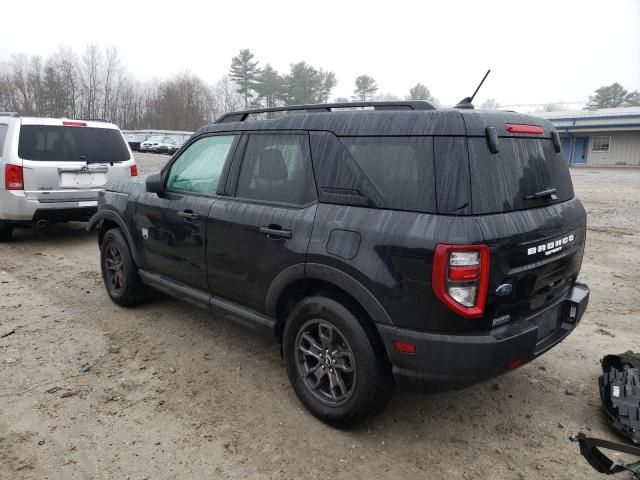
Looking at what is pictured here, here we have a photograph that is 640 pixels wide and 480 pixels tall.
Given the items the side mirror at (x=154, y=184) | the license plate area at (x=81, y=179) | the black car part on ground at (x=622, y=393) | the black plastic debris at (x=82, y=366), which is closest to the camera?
the black car part on ground at (x=622, y=393)

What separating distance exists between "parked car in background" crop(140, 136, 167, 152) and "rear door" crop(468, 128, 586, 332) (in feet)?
123

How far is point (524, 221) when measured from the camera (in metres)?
2.54

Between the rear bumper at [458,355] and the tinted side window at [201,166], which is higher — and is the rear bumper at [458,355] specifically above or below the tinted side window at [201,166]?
below

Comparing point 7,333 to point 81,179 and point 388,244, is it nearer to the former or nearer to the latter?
point 81,179

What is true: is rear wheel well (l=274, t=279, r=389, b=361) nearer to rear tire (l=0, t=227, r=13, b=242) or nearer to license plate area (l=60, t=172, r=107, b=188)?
license plate area (l=60, t=172, r=107, b=188)

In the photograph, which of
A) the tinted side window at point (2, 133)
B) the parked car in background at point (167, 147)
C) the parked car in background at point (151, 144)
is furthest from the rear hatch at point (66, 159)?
the parked car in background at point (151, 144)

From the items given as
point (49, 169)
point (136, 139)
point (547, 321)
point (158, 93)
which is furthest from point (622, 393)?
point (158, 93)

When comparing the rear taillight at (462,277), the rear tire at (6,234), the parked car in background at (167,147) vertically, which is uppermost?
the parked car in background at (167,147)

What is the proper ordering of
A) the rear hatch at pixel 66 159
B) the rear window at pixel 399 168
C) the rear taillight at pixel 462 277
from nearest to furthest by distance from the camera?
1. the rear taillight at pixel 462 277
2. the rear window at pixel 399 168
3. the rear hatch at pixel 66 159

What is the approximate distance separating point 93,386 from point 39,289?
2.64m

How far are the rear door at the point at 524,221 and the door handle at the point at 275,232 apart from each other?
3.85 ft

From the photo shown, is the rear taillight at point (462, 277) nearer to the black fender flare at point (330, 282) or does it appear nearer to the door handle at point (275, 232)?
the black fender flare at point (330, 282)

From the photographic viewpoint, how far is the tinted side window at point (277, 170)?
305 centimetres

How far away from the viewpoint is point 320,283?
2.92 meters
